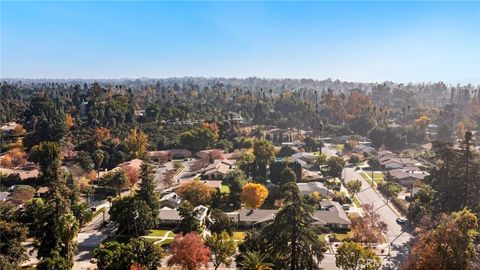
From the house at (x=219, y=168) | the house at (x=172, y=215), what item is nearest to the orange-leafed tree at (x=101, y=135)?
the house at (x=219, y=168)

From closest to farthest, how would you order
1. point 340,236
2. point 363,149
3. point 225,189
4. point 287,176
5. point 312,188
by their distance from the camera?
point 340,236
point 312,188
point 287,176
point 225,189
point 363,149

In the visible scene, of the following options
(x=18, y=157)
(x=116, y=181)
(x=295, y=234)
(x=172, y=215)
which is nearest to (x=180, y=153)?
(x=116, y=181)

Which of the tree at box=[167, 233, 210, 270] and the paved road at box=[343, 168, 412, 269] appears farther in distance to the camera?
the paved road at box=[343, 168, 412, 269]

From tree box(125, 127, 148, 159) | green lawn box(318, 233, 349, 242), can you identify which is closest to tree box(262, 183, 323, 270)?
green lawn box(318, 233, 349, 242)

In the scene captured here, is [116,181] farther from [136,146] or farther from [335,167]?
[335,167]

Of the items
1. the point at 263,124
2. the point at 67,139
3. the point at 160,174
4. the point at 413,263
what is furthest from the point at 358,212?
the point at 263,124

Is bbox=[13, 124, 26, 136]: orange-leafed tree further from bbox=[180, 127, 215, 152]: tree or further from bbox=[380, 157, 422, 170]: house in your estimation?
bbox=[380, 157, 422, 170]: house
